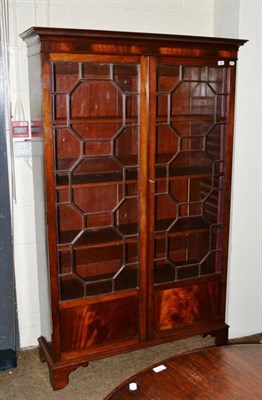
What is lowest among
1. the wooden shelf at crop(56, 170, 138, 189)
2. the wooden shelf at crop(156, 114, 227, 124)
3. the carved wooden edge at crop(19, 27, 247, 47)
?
the wooden shelf at crop(56, 170, 138, 189)

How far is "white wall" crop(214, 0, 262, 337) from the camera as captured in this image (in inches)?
104

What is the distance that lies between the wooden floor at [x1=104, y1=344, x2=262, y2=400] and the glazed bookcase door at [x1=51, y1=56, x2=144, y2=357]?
2.73ft

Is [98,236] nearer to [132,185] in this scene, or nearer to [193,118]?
[132,185]

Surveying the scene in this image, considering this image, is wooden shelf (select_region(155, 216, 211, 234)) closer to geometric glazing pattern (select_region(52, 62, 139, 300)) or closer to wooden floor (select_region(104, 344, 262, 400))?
geometric glazing pattern (select_region(52, 62, 139, 300))

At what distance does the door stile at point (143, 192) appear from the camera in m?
2.29

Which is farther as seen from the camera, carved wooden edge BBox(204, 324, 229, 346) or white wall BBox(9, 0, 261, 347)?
carved wooden edge BBox(204, 324, 229, 346)

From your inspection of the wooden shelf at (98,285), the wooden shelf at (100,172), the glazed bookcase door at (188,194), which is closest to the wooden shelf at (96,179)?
the wooden shelf at (100,172)

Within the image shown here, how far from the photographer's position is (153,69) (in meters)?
2.29

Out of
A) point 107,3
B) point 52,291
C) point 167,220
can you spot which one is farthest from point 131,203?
point 107,3

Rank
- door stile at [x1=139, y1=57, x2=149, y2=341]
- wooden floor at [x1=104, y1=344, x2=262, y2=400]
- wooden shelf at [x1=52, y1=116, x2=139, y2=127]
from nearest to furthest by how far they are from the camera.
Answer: wooden floor at [x1=104, y1=344, x2=262, y2=400] → wooden shelf at [x1=52, y1=116, x2=139, y2=127] → door stile at [x1=139, y1=57, x2=149, y2=341]

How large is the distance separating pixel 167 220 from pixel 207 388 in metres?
1.24

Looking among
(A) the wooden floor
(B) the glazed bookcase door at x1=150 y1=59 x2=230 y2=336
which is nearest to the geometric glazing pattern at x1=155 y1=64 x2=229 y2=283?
(B) the glazed bookcase door at x1=150 y1=59 x2=230 y2=336

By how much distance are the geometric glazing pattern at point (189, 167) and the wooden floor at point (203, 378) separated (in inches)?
36.2

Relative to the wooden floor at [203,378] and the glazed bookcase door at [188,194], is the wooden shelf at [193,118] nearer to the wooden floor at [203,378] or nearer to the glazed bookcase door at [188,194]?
the glazed bookcase door at [188,194]
